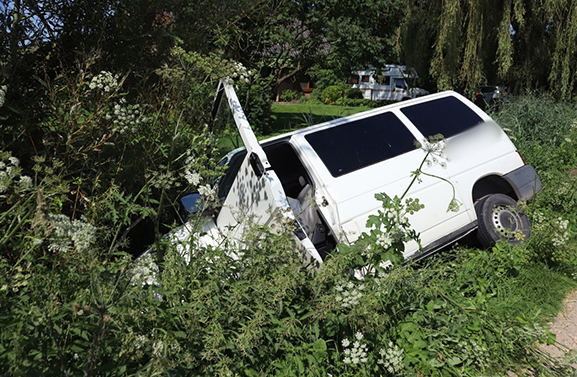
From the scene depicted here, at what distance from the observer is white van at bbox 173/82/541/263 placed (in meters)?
4.31

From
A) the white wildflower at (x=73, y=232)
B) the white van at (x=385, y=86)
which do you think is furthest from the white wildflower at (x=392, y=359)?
the white van at (x=385, y=86)

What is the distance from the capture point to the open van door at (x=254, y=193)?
11.4 feet

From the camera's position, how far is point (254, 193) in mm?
4020

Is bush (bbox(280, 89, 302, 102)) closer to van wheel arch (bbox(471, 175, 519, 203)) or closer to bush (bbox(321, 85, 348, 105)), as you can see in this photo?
bush (bbox(321, 85, 348, 105))

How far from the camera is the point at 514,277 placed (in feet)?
15.0

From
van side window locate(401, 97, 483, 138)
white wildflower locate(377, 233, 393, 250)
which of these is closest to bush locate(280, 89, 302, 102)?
van side window locate(401, 97, 483, 138)

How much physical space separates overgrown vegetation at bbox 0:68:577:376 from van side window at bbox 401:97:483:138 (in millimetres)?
1597

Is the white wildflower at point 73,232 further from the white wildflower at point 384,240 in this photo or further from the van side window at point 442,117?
the van side window at point 442,117

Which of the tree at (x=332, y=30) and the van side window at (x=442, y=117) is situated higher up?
the tree at (x=332, y=30)

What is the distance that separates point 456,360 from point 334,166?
86.6 inches

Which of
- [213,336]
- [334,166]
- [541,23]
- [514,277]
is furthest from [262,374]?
[541,23]

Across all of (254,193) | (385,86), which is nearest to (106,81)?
(254,193)

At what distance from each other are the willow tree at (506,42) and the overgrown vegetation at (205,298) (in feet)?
32.8

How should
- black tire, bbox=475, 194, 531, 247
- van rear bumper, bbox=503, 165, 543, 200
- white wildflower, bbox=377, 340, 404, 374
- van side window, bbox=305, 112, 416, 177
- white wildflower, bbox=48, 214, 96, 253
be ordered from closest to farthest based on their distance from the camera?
white wildflower, bbox=48, 214, 96, 253 → white wildflower, bbox=377, 340, 404, 374 → van side window, bbox=305, 112, 416, 177 → black tire, bbox=475, 194, 531, 247 → van rear bumper, bbox=503, 165, 543, 200
